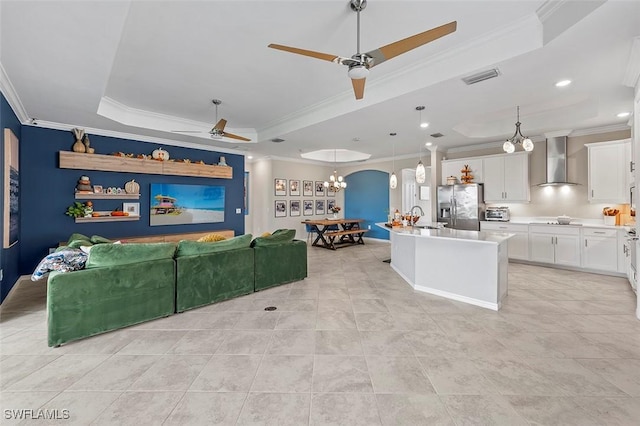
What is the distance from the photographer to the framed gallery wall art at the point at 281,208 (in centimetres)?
848

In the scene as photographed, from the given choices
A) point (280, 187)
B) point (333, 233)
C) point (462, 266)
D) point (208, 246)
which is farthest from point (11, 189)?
point (462, 266)

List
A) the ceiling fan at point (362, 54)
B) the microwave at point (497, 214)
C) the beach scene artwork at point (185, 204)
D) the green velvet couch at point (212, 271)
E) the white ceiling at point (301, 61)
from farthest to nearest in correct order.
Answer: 1. the microwave at point (497, 214)
2. the beach scene artwork at point (185, 204)
3. the green velvet couch at point (212, 271)
4. the white ceiling at point (301, 61)
5. the ceiling fan at point (362, 54)

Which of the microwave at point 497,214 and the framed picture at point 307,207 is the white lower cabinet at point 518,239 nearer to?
the microwave at point 497,214

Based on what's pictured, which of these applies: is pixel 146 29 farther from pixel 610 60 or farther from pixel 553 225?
pixel 553 225

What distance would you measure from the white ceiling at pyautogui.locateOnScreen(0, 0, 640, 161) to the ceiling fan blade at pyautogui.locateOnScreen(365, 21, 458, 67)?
477mm

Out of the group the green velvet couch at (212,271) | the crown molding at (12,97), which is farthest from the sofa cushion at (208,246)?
the crown molding at (12,97)

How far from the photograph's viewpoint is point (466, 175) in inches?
253

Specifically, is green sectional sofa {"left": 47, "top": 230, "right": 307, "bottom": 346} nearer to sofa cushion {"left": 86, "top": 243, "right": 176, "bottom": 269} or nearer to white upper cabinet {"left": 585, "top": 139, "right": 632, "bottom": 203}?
sofa cushion {"left": 86, "top": 243, "right": 176, "bottom": 269}

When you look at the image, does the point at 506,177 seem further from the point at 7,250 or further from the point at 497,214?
the point at 7,250

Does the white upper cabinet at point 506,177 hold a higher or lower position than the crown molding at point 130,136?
lower

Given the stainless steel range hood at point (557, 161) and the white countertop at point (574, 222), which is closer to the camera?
the white countertop at point (574, 222)

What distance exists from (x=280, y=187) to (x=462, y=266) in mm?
6000

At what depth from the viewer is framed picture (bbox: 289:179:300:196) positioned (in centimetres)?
881

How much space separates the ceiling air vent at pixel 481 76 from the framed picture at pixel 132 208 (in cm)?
605
